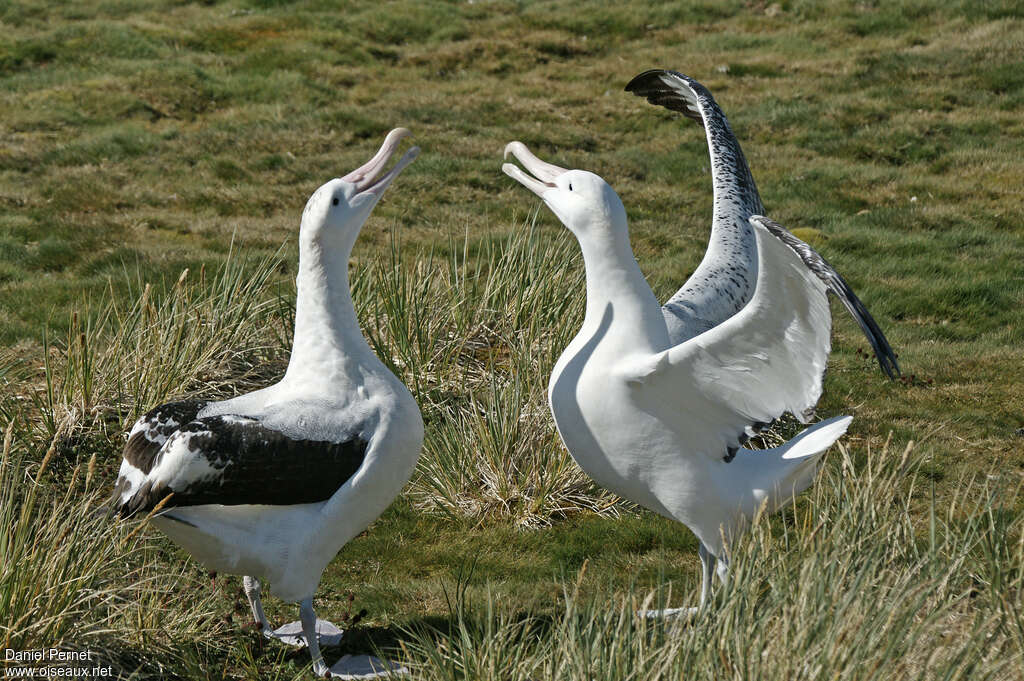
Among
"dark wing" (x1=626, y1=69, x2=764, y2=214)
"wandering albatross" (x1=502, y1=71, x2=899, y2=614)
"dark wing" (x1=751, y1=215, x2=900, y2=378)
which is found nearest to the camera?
"dark wing" (x1=751, y1=215, x2=900, y2=378)

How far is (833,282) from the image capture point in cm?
319

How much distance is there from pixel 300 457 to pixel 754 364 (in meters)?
1.60

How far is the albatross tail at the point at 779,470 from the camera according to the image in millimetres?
3902

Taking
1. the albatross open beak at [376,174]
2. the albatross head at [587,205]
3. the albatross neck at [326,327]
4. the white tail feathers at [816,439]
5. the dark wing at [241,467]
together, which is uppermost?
the albatross open beak at [376,174]

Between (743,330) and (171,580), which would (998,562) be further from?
(171,580)

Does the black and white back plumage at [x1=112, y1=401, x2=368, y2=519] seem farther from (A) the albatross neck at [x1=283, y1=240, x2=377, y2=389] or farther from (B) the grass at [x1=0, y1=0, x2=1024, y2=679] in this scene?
(A) the albatross neck at [x1=283, y1=240, x2=377, y2=389]

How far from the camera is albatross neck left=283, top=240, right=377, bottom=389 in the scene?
12.8ft

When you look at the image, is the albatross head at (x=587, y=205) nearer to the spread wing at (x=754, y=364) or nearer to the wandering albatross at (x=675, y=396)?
the wandering albatross at (x=675, y=396)

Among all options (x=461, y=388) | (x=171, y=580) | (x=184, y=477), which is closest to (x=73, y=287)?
(x=461, y=388)

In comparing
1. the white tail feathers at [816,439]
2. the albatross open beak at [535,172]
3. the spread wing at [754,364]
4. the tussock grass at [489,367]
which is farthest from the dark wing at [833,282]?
the tussock grass at [489,367]

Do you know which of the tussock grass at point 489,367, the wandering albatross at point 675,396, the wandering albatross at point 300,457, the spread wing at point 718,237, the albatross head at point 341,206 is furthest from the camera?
the tussock grass at point 489,367

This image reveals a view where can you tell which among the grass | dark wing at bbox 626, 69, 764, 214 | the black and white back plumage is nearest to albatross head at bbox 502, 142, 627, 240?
the black and white back plumage

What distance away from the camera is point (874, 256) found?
30.6ft

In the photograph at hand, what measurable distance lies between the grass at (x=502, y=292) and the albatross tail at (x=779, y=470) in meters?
0.13
